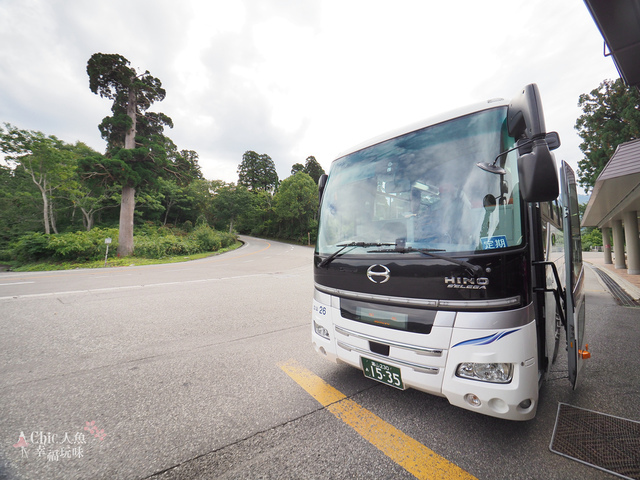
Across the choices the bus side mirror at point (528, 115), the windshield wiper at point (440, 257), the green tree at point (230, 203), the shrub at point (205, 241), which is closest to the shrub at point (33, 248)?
the shrub at point (205, 241)

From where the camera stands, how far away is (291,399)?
2418mm

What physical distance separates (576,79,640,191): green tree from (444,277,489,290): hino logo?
21939 mm

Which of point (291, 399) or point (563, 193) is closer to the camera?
point (563, 193)

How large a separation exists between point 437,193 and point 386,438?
6.17ft

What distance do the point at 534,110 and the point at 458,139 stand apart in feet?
1.55

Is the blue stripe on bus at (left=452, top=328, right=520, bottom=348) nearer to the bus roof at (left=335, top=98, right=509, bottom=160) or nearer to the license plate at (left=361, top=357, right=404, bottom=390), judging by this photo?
the license plate at (left=361, top=357, right=404, bottom=390)

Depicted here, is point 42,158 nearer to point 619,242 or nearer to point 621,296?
point 621,296

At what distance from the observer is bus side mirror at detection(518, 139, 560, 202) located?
1.60m

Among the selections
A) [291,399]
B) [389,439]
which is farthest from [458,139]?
[291,399]

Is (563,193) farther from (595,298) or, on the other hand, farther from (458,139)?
(595,298)

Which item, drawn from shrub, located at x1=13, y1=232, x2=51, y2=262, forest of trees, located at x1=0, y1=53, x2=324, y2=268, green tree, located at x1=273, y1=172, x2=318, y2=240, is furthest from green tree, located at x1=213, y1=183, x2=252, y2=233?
shrub, located at x1=13, y1=232, x2=51, y2=262

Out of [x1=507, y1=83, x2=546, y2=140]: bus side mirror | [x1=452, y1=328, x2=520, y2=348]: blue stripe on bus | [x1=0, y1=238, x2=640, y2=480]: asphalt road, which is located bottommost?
[x1=0, y1=238, x2=640, y2=480]: asphalt road

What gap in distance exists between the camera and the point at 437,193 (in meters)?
2.06

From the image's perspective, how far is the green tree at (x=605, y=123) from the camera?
16516 millimetres
